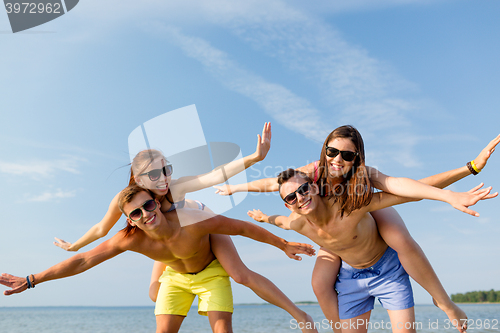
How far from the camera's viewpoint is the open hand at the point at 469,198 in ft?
13.2

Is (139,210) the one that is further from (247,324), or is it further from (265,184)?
(247,324)

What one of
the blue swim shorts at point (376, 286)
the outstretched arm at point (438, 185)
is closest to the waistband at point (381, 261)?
the blue swim shorts at point (376, 286)

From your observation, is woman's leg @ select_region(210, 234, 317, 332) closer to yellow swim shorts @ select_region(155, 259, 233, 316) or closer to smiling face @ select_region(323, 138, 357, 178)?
yellow swim shorts @ select_region(155, 259, 233, 316)

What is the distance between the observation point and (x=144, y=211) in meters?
5.17

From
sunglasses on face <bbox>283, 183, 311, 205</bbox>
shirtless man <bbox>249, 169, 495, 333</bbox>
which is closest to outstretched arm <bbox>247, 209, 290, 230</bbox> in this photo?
shirtless man <bbox>249, 169, 495, 333</bbox>

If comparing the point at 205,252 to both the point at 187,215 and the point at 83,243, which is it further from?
the point at 83,243

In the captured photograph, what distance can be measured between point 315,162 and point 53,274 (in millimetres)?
4198

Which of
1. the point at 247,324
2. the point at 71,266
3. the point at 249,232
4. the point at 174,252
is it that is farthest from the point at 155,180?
the point at 247,324

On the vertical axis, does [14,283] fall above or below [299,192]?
below

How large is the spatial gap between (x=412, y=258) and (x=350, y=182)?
1.34 m

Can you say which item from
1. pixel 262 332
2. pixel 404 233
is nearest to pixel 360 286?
pixel 404 233

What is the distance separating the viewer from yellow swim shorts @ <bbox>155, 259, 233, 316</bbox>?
Result: 19.9ft

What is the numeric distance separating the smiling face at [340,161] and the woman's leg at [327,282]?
1.41 metres

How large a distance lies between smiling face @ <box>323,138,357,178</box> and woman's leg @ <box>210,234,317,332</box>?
2.12 meters
